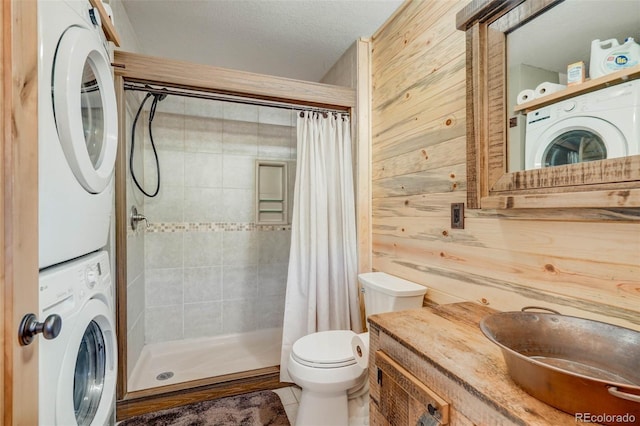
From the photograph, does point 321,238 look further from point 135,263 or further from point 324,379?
point 135,263

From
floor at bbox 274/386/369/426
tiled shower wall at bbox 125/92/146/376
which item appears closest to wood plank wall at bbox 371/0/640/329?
floor at bbox 274/386/369/426

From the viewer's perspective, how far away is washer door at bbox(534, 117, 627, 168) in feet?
2.60

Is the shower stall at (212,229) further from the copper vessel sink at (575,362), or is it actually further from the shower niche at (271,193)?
the copper vessel sink at (575,362)

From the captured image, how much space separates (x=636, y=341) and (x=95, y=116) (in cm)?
180

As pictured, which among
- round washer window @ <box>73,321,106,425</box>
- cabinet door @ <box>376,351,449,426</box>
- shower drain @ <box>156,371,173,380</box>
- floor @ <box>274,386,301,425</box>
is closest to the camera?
cabinet door @ <box>376,351,449,426</box>

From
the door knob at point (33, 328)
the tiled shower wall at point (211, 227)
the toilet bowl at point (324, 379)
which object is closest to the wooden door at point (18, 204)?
the door knob at point (33, 328)

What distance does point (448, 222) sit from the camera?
1412 millimetres

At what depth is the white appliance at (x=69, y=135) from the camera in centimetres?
77

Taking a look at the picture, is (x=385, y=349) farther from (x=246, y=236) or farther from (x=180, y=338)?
(x=180, y=338)

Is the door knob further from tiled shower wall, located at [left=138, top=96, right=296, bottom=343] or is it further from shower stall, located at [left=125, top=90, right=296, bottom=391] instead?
tiled shower wall, located at [left=138, top=96, right=296, bottom=343]

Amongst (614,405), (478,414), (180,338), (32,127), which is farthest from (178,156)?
(614,405)

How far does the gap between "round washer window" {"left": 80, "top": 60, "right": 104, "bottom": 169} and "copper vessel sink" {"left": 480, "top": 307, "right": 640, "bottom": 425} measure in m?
1.42

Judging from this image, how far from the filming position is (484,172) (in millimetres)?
1118

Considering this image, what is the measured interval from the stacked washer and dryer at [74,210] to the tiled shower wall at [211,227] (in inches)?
52.6
